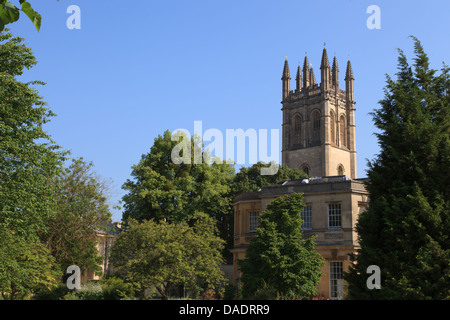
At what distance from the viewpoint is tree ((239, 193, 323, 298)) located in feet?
93.8

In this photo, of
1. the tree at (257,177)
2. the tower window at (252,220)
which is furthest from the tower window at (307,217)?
the tree at (257,177)

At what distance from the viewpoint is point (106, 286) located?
2788 centimetres

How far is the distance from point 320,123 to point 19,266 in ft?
266

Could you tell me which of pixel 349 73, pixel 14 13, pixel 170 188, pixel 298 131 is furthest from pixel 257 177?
pixel 14 13

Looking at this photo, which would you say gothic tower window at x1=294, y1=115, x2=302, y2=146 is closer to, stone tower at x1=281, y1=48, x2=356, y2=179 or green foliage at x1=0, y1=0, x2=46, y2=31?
stone tower at x1=281, y1=48, x2=356, y2=179

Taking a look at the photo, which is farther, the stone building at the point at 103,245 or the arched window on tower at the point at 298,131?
the arched window on tower at the point at 298,131

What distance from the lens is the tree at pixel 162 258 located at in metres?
28.3

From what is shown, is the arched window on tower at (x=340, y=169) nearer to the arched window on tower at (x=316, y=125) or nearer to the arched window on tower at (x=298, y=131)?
the arched window on tower at (x=316, y=125)

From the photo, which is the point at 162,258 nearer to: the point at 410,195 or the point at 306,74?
the point at 410,195

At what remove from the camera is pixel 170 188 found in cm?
4744

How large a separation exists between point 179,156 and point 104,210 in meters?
11.7

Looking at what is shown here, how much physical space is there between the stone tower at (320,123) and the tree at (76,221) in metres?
Result: 62.0

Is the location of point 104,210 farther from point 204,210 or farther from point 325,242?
point 325,242

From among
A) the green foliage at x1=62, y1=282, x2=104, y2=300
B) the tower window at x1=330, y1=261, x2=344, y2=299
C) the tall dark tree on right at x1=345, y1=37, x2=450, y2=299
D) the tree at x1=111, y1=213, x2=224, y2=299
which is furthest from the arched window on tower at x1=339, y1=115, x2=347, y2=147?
the tall dark tree on right at x1=345, y1=37, x2=450, y2=299
